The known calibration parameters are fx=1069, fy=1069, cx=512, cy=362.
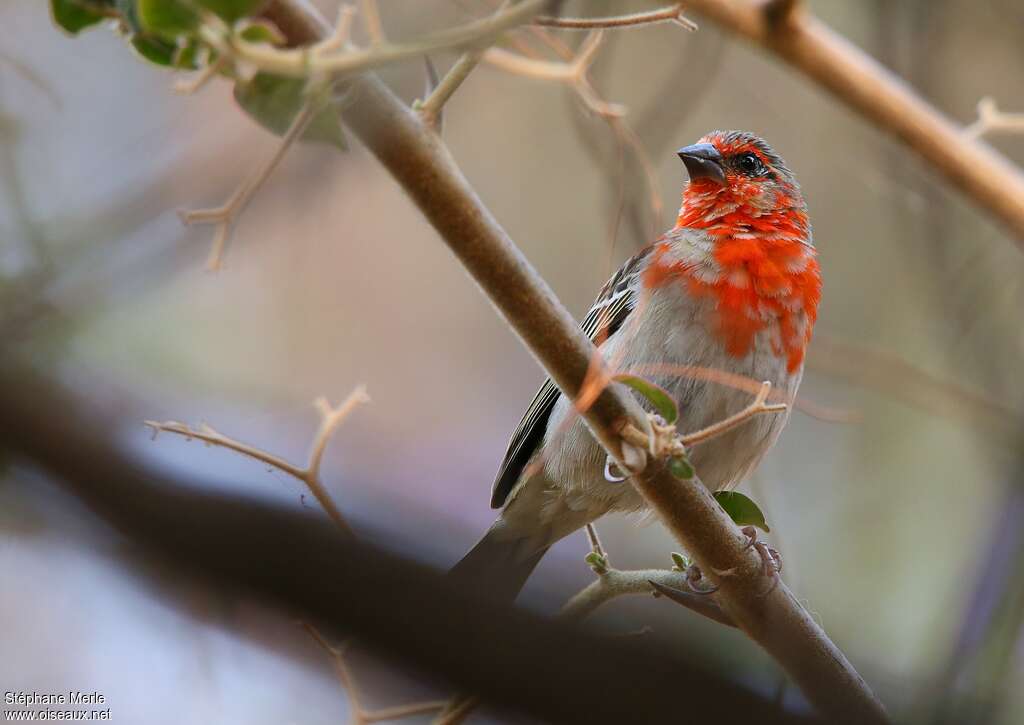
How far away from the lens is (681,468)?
6.52 feet

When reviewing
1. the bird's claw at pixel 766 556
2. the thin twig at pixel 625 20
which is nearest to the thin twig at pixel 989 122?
the thin twig at pixel 625 20

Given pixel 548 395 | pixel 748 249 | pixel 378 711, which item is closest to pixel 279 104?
pixel 378 711

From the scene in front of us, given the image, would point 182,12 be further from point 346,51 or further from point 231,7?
point 346,51

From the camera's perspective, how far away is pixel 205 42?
1.52 meters

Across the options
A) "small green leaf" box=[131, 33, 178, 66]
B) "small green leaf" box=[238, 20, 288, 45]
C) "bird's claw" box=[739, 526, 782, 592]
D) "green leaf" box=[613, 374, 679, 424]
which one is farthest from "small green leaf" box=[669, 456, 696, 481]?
"small green leaf" box=[131, 33, 178, 66]

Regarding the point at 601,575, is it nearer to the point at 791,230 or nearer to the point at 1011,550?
the point at 1011,550

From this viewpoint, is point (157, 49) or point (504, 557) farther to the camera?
point (504, 557)

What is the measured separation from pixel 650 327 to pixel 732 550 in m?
1.18

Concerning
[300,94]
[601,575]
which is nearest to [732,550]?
[601,575]

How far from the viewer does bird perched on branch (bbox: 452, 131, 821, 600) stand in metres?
3.33

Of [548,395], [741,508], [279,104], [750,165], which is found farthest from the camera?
[750,165]

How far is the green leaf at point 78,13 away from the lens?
70.2 inches

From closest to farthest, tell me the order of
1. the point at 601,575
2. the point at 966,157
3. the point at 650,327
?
the point at 966,157, the point at 601,575, the point at 650,327

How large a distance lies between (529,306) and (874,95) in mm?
631
